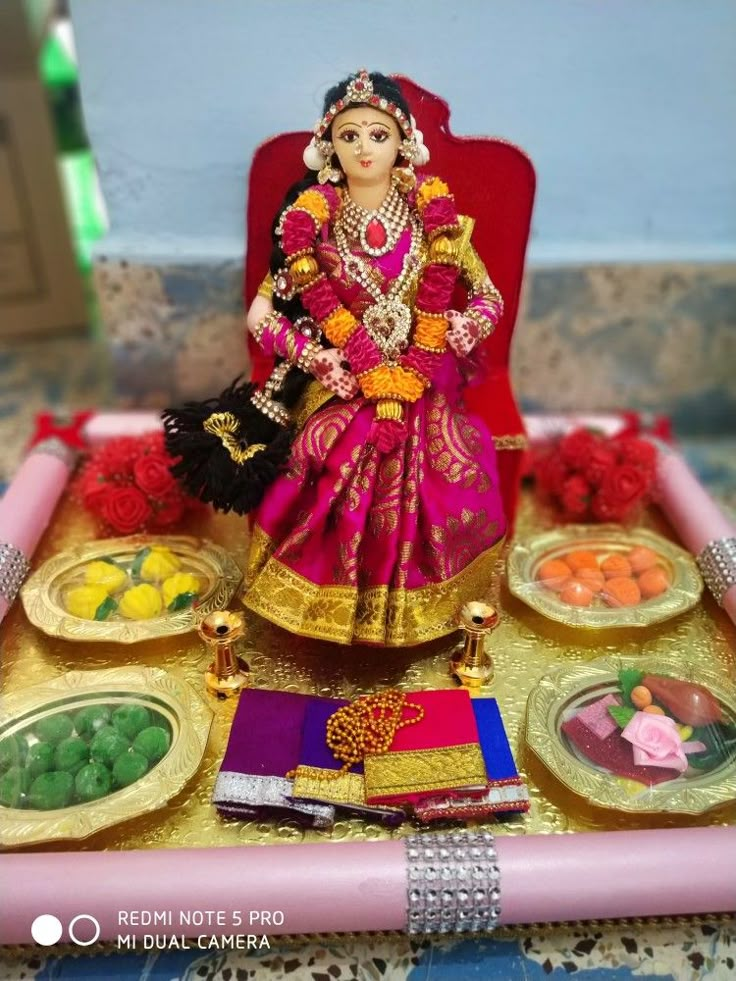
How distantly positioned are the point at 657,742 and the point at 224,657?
2.04 feet

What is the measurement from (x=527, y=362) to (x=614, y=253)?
0.29m

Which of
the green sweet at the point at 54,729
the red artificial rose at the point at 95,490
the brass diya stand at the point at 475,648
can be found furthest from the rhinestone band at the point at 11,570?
the brass diya stand at the point at 475,648

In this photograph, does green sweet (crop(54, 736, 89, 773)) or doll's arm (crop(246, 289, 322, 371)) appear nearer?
green sweet (crop(54, 736, 89, 773))

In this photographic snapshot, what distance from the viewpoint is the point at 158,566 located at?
4.83ft

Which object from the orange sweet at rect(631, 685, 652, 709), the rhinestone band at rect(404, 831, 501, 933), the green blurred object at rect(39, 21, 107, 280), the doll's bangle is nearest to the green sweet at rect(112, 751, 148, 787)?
the rhinestone band at rect(404, 831, 501, 933)

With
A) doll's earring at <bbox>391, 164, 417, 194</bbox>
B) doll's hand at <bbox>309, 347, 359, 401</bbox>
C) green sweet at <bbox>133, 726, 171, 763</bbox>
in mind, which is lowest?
green sweet at <bbox>133, 726, 171, 763</bbox>

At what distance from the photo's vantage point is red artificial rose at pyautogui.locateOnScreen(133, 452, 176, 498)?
60.9 inches

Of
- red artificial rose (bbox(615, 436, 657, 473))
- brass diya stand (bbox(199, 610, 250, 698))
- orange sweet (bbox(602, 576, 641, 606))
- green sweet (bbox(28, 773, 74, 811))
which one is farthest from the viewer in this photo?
red artificial rose (bbox(615, 436, 657, 473))

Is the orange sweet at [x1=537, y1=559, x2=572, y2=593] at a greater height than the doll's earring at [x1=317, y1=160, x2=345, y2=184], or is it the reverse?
the doll's earring at [x1=317, y1=160, x2=345, y2=184]

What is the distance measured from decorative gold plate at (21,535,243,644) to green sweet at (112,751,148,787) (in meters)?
0.23

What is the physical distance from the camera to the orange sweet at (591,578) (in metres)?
1.47

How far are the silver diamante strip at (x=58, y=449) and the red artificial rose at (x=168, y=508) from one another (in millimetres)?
276

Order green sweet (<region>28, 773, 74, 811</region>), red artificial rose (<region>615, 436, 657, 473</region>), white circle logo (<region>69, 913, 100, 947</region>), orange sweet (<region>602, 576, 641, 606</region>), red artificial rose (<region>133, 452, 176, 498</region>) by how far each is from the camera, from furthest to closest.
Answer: red artificial rose (<region>615, 436, 657, 473</region>) → red artificial rose (<region>133, 452, 176, 498</region>) → orange sweet (<region>602, 576, 641, 606</region>) → green sweet (<region>28, 773, 74, 811</region>) → white circle logo (<region>69, 913, 100, 947</region>)

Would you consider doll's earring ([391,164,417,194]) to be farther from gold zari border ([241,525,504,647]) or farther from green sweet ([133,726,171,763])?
green sweet ([133,726,171,763])
